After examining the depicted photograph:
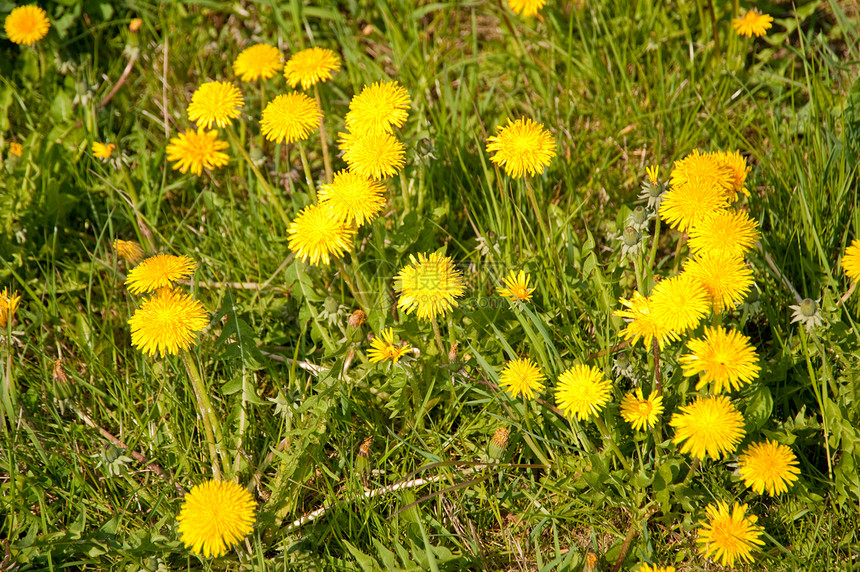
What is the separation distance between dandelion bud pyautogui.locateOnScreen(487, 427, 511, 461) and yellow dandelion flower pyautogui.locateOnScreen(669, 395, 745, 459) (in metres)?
0.45

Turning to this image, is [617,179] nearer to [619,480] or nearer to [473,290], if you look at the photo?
[473,290]

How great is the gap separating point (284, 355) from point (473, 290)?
2.28 feet

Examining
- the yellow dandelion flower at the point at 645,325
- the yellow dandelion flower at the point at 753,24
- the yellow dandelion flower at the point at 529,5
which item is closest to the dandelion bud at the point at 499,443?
the yellow dandelion flower at the point at 645,325

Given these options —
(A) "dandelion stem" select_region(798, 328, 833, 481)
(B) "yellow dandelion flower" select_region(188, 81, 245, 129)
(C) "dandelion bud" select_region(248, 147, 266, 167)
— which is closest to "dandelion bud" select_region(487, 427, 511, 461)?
(A) "dandelion stem" select_region(798, 328, 833, 481)

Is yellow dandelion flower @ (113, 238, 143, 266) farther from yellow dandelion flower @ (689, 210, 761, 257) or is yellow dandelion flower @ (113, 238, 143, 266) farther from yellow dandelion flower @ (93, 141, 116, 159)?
yellow dandelion flower @ (689, 210, 761, 257)

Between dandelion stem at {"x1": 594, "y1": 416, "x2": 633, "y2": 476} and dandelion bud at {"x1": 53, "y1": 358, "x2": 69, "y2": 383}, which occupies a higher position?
dandelion bud at {"x1": 53, "y1": 358, "x2": 69, "y2": 383}

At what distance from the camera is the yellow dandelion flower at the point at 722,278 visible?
1.71 meters

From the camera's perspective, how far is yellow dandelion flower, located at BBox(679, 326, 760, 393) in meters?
1.66

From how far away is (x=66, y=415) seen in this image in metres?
2.34

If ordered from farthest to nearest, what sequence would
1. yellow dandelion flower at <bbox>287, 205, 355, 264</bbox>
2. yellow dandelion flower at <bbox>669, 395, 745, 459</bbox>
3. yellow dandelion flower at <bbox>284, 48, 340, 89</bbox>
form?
yellow dandelion flower at <bbox>284, 48, 340, 89</bbox>
yellow dandelion flower at <bbox>287, 205, 355, 264</bbox>
yellow dandelion flower at <bbox>669, 395, 745, 459</bbox>

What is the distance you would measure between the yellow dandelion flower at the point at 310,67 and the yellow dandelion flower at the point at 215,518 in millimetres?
1343

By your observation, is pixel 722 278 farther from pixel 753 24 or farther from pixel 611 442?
pixel 753 24

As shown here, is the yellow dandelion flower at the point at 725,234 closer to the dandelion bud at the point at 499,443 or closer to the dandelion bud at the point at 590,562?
the dandelion bud at the point at 499,443

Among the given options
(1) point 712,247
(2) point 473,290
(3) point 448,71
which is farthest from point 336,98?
(1) point 712,247
